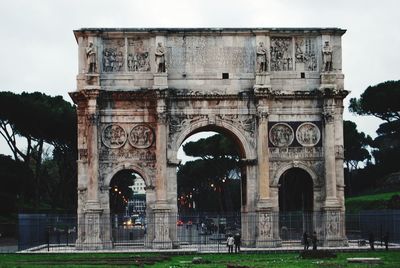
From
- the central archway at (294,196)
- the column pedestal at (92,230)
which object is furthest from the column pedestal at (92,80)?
the central archway at (294,196)

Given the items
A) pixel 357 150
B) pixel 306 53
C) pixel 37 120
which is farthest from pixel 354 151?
pixel 306 53

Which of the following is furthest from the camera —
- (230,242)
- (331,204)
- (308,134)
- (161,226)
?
(308,134)

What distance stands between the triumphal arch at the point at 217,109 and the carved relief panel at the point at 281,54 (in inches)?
1.8

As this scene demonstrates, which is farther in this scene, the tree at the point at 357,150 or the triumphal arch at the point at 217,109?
the tree at the point at 357,150

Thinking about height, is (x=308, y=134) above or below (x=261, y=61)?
below

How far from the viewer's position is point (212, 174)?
73.9 metres

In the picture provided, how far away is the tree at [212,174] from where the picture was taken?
66.4 m

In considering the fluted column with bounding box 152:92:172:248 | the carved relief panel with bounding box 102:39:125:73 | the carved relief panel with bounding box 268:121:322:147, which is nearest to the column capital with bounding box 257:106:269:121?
the carved relief panel with bounding box 268:121:322:147

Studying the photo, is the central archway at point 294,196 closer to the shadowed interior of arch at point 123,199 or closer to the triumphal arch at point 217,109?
the triumphal arch at point 217,109

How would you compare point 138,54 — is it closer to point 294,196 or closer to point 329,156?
point 329,156

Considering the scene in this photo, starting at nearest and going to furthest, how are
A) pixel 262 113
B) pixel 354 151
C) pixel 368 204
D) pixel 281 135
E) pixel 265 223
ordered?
pixel 265 223 → pixel 262 113 → pixel 281 135 → pixel 368 204 → pixel 354 151

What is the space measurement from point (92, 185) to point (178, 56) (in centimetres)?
695

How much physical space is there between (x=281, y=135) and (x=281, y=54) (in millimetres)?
3715

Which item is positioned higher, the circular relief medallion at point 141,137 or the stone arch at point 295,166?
the circular relief medallion at point 141,137
